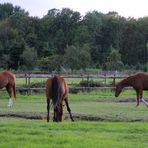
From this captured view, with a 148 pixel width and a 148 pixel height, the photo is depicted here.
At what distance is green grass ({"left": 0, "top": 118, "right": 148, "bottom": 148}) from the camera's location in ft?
29.4

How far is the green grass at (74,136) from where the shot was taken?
29.4 ft

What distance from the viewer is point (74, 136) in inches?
389

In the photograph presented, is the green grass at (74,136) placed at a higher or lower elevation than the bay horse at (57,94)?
lower

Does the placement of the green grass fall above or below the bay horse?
below

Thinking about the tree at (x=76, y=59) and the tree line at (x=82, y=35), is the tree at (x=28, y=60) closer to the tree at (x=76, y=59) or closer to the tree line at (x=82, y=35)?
the tree line at (x=82, y=35)

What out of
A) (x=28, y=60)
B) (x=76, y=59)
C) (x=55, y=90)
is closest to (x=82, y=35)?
(x=28, y=60)

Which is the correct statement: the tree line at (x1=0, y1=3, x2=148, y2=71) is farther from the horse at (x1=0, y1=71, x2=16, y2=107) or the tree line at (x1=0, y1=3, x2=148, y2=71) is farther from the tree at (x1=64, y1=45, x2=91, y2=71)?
the horse at (x1=0, y1=71, x2=16, y2=107)

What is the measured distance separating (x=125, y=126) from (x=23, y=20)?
3580 inches

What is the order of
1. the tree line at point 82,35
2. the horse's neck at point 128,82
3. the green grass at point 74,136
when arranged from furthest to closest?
the tree line at point 82,35, the horse's neck at point 128,82, the green grass at point 74,136

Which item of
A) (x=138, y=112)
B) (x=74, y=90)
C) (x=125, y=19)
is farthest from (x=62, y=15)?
(x=138, y=112)

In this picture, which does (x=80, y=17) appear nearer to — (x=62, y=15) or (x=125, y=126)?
(x=62, y=15)

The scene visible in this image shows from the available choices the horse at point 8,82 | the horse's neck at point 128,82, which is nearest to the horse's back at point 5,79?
the horse at point 8,82

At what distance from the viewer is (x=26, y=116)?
18109 mm

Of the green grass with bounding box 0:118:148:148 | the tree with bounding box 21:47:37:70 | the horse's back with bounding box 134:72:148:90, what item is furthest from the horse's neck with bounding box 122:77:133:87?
the tree with bounding box 21:47:37:70
